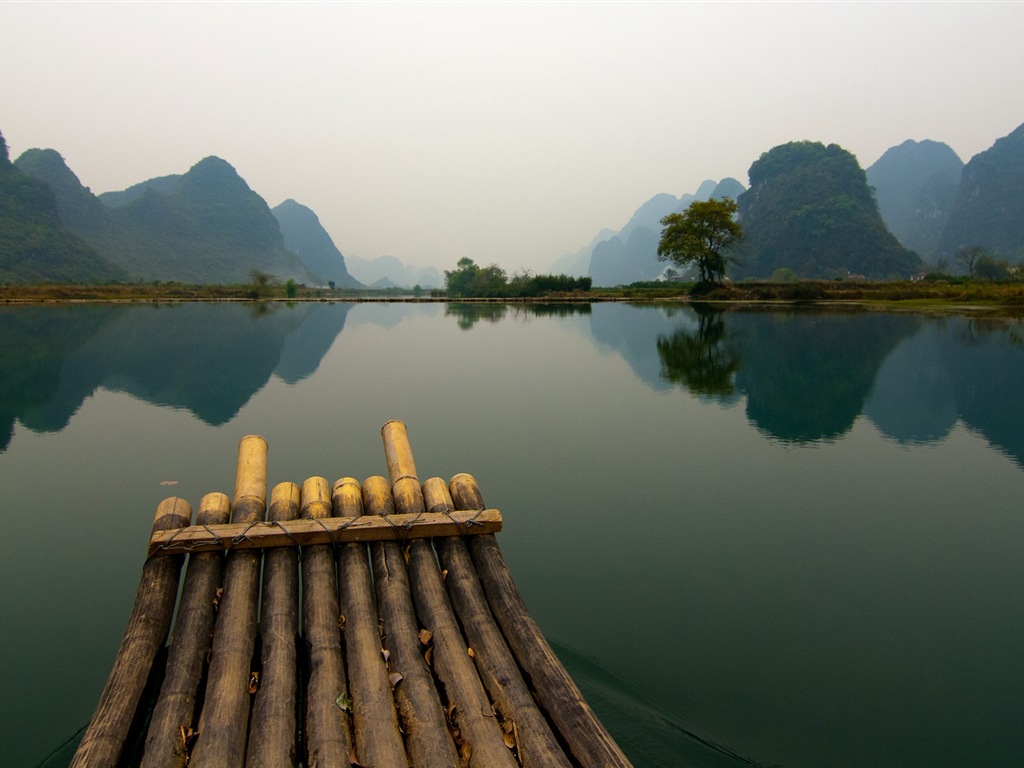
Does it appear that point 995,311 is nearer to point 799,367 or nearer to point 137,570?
point 799,367

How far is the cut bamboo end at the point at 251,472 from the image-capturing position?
512 centimetres

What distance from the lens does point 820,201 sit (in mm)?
139750

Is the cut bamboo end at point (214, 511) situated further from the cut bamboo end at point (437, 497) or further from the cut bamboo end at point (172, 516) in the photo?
the cut bamboo end at point (437, 497)

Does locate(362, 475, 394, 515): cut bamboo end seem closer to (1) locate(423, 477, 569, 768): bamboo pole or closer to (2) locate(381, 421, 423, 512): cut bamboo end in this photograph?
(2) locate(381, 421, 423, 512): cut bamboo end

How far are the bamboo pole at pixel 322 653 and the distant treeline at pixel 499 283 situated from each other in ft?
267

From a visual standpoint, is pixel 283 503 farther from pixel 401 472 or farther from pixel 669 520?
pixel 669 520

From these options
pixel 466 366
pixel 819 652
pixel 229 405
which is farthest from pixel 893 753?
pixel 466 366

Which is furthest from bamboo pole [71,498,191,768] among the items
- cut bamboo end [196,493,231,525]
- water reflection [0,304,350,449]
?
water reflection [0,304,350,449]

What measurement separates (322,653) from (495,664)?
3.48ft

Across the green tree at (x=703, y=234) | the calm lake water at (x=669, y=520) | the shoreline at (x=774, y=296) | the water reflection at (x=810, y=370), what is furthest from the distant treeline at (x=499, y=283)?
the calm lake water at (x=669, y=520)

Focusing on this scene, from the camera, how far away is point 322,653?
11.9 feet

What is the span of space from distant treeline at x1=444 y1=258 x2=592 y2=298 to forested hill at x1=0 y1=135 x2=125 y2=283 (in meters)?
71.6

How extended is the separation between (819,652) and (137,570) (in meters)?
6.72

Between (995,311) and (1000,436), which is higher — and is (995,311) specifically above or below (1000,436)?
above
